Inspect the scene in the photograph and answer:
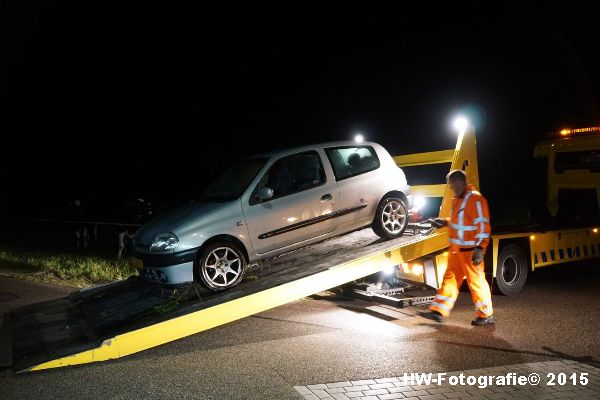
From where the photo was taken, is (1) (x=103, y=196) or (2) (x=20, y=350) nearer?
(2) (x=20, y=350)

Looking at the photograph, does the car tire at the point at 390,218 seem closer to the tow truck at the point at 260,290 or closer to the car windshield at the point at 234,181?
the tow truck at the point at 260,290

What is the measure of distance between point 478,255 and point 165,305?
3655 millimetres

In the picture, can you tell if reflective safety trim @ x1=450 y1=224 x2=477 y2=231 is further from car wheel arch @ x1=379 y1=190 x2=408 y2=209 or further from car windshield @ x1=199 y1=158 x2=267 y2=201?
car windshield @ x1=199 y1=158 x2=267 y2=201

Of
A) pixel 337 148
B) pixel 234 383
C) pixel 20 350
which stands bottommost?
pixel 234 383

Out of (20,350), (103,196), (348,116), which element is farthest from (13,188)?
(20,350)

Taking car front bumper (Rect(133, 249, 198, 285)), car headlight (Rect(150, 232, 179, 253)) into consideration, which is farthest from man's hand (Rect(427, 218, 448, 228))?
car headlight (Rect(150, 232, 179, 253))

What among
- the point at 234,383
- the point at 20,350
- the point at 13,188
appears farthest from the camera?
the point at 13,188

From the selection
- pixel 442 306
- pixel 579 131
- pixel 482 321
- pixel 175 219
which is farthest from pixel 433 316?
pixel 579 131

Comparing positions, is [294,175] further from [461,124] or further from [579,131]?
[579,131]

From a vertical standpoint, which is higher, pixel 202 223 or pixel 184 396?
pixel 202 223

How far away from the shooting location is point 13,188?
3484 cm

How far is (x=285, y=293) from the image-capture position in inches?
219

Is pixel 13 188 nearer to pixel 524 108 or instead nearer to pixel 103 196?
pixel 103 196

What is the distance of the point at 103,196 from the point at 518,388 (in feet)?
95.1
